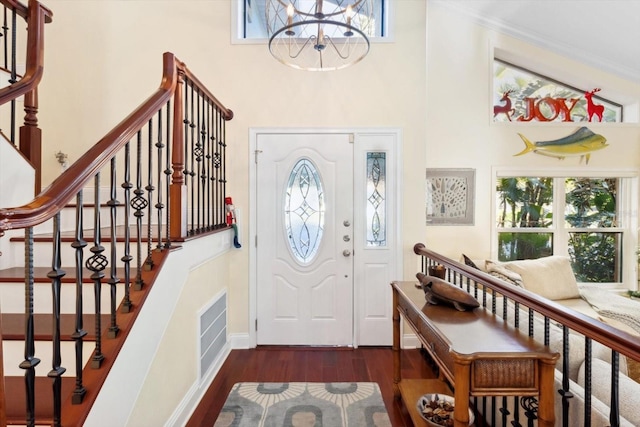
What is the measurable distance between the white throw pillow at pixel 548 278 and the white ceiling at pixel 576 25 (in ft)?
8.81

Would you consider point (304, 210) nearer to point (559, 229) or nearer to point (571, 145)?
point (559, 229)

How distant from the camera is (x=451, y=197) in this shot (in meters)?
4.19

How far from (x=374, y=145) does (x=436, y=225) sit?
160 cm

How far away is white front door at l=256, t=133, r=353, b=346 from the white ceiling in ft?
8.88

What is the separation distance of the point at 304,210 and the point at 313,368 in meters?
1.47

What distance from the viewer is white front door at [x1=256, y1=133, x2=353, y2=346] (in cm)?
324

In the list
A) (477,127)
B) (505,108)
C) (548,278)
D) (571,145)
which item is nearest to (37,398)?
(548,278)

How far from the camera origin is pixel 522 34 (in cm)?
420

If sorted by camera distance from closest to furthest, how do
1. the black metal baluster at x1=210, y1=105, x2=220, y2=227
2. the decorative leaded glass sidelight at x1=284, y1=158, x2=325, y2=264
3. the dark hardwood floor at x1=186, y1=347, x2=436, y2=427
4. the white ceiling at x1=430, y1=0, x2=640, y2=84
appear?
the dark hardwood floor at x1=186, y1=347, x2=436, y2=427 → the black metal baluster at x1=210, y1=105, x2=220, y2=227 → the decorative leaded glass sidelight at x1=284, y1=158, x2=325, y2=264 → the white ceiling at x1=430, y1=0, x2=640, y2=84

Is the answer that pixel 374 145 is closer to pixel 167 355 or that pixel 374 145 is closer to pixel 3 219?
pixel 167 355

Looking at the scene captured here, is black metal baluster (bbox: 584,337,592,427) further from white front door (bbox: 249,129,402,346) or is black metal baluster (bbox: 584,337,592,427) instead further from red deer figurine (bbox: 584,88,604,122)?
red deer figurine (bbox: 584,88,604,122)

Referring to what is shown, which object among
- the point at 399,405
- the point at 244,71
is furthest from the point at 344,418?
the point at 244,71

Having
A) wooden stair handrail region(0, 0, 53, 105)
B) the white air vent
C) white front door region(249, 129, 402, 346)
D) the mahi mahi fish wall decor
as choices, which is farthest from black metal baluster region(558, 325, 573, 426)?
the mahi mahi fish wall decor

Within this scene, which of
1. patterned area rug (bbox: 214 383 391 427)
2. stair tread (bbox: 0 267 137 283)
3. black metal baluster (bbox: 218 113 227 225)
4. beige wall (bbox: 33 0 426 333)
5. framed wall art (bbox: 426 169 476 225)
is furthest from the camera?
framed wall art (bbox: 426 169 476 225)
